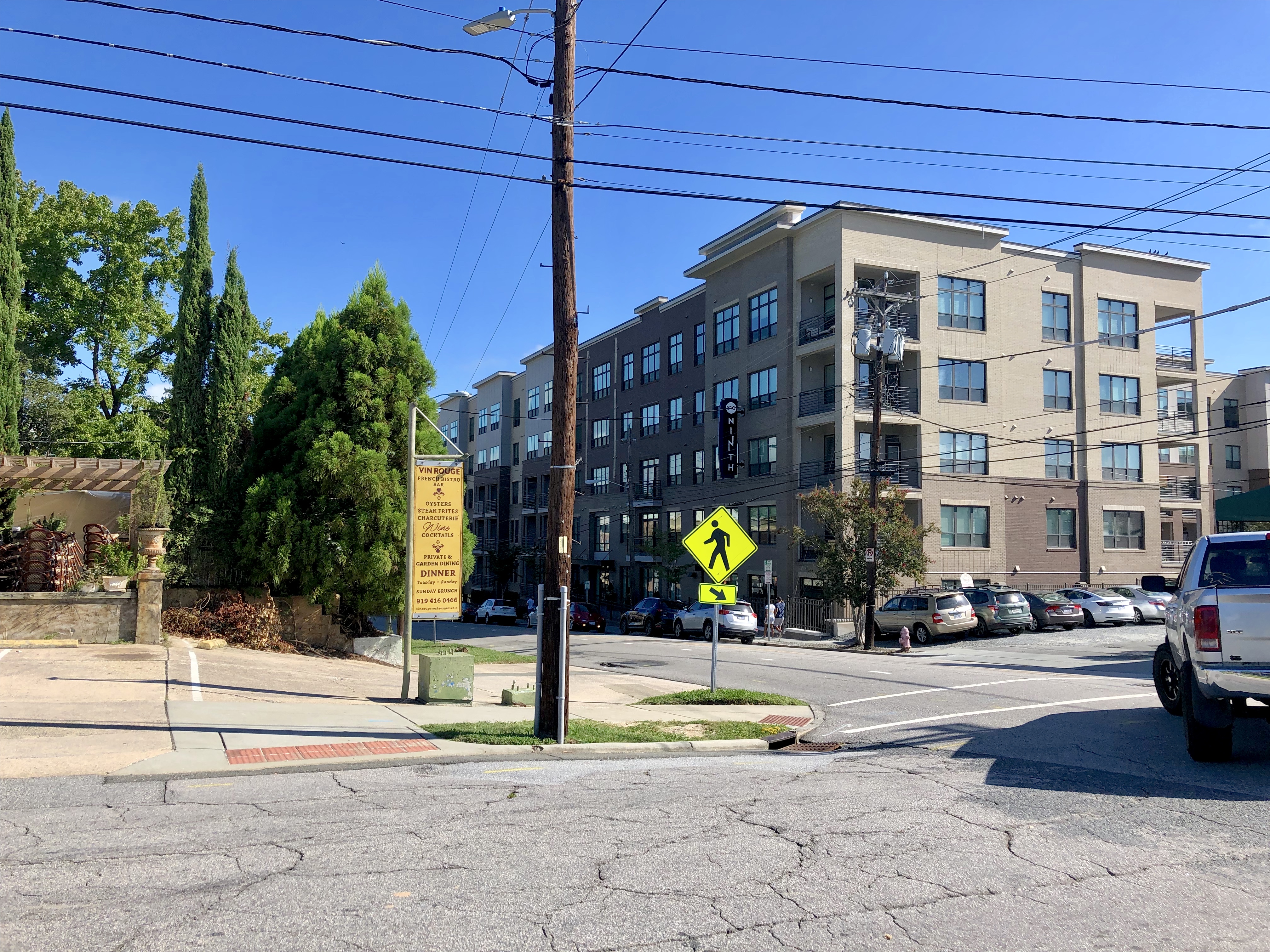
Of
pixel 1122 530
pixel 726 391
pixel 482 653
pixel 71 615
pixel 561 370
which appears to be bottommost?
pixel 482 653

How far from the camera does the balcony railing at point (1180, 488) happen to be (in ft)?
162

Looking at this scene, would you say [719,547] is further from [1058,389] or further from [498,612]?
[498,612]

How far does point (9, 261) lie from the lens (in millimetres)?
23969

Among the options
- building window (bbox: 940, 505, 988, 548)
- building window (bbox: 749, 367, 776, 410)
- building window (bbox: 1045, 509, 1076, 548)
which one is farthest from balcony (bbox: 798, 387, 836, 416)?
building window (bbox: 1045, 509, 1076, 548)

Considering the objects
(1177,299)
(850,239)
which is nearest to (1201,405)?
(1177,299)

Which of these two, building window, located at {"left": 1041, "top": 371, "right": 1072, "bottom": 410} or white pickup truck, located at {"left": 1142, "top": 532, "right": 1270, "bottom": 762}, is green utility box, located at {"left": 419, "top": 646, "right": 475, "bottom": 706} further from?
building window, located at {"left": 1041, "top": 371, "right": 1072, "bottom": 410}

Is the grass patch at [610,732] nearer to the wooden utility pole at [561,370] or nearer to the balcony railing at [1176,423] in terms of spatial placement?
the wooden utility pole at [561,370]

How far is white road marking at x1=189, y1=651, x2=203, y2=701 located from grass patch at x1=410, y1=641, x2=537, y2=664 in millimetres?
5841

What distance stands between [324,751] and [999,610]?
27433mm

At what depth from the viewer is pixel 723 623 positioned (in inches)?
1399

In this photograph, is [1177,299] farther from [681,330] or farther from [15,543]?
[15,543]

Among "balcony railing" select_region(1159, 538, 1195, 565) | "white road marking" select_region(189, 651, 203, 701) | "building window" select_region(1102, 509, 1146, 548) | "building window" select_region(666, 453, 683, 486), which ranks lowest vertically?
"white road marking" select_region(189, 651, 203, 701)

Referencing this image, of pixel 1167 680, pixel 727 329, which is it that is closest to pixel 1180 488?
pixel 727 329

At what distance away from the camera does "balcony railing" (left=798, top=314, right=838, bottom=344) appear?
41125 millimetres
